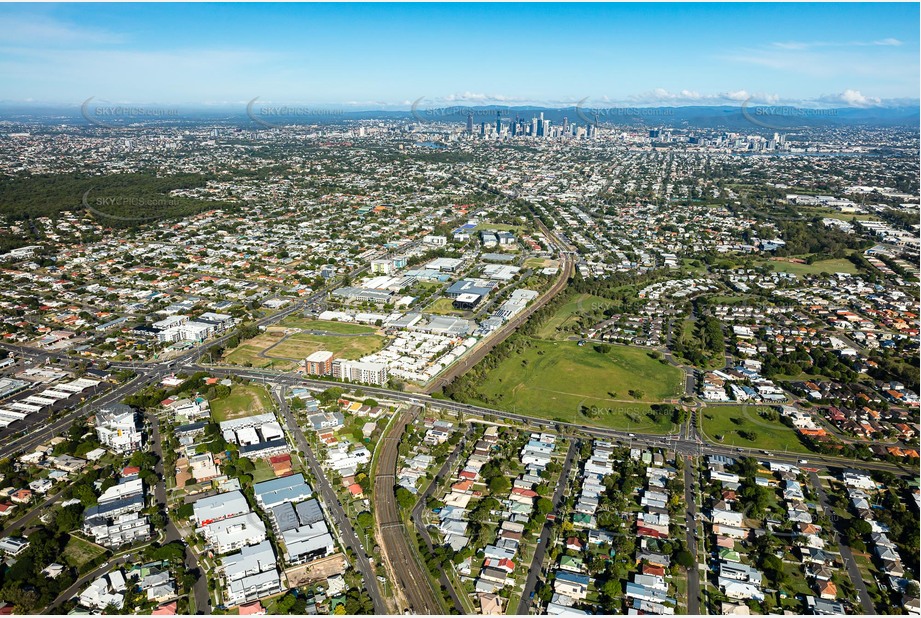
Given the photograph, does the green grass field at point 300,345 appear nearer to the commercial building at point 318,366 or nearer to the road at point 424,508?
the commercial building at point 318,366

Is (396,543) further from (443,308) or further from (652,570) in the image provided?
(443,308)

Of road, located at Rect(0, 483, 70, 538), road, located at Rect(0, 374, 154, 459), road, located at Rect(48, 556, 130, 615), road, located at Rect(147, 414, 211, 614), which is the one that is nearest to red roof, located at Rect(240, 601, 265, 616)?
road, located at Rect(147, 414, 211, 614)

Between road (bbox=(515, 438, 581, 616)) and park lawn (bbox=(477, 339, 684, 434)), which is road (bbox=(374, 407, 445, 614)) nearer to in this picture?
road (bbox=(515, 438, 581, 616))

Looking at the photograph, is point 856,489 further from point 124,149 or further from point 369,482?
point 124,149

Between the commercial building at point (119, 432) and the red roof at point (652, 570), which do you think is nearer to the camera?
the red roof at point (652, 570)

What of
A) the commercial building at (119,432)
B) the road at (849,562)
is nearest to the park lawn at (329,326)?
the commercial building at (119,432)

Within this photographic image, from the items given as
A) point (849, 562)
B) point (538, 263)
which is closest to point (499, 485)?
point (849, 562)
